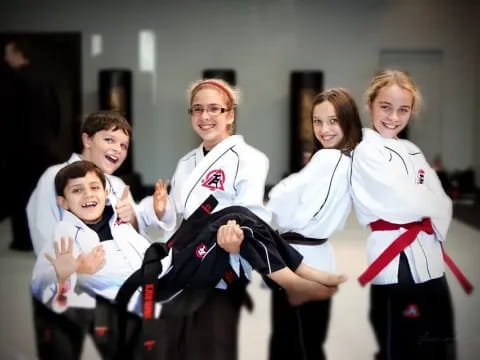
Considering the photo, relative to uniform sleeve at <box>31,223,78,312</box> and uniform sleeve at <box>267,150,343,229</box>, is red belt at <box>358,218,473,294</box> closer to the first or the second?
uniform sleeve at <box>267,150,343,229</box>

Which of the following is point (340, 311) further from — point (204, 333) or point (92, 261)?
point (92, 261)

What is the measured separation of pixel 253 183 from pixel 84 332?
69 centimetres

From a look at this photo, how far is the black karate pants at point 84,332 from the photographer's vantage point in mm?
1730

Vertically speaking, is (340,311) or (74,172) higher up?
(74,172)

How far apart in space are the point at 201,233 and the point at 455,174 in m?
Result: 0.74

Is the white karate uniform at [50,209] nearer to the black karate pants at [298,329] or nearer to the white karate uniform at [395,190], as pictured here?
the black karate pants at [298,329]

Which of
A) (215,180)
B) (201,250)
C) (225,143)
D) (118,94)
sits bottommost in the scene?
(201,250)

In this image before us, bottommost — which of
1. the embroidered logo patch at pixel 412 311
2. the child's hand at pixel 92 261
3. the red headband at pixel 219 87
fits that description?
the embroidered logo patch at pixel 412 311

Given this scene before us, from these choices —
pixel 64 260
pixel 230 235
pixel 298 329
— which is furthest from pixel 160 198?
pixel 298 329

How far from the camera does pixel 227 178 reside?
5.27ft

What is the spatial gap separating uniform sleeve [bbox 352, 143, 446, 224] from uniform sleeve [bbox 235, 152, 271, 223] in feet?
0.84

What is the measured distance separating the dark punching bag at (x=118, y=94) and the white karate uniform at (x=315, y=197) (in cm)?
43

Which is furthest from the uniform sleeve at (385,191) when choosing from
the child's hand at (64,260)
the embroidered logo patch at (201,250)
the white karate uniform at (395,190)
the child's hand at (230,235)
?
the child's hand at (64,260)

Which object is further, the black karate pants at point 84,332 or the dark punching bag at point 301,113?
the black karate pants at point 84,332
